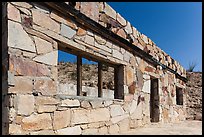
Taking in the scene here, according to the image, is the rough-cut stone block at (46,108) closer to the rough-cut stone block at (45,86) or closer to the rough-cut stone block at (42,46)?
the rough-cut stone block at (45,86)

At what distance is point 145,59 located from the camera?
18.9 feet

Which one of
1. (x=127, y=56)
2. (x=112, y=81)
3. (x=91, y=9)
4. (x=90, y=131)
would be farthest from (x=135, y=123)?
(x=112, y=81)

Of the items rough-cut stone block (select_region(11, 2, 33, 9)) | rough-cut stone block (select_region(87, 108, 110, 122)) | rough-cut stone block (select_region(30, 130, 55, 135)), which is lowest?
rough-cut stone block (select_region(30, 130, 55, 135))

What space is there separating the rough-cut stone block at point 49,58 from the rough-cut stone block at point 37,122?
0.65 m

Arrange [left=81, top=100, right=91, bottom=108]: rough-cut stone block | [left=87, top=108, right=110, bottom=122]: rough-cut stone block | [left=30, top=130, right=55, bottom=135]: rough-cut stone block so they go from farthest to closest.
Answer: [left=87, top=108, right=110, bottom=122]: rough-cut stone block
[left=81, top=100, right=91, bottom=108]: rough-cut stone block
[left=30, top=130, right=55, bottom=135]: rough-cut stone block

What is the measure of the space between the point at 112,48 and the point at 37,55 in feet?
5.87

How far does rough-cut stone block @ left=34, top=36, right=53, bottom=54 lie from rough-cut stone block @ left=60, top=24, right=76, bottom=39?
0.32 metres

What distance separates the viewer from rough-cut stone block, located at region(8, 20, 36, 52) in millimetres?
2633

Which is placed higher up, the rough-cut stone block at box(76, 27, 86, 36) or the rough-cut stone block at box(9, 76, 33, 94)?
the rough-cut stone block at box(76, 27, 86, 36)

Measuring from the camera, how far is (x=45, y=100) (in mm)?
2912

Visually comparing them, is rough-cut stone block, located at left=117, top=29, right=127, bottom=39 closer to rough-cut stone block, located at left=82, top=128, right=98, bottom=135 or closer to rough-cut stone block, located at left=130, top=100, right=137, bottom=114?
rough-cut stone block, located at left=130, top=100, right=137, bottom=114

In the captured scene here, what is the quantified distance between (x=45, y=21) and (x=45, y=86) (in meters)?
0.82

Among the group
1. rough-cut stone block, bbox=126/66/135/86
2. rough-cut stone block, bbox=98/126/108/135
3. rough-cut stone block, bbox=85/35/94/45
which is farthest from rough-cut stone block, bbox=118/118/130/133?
rough-cut stone block, bbox=85/35/94/45

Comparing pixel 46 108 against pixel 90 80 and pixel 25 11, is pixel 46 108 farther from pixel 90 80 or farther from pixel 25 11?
pixel 90 80
